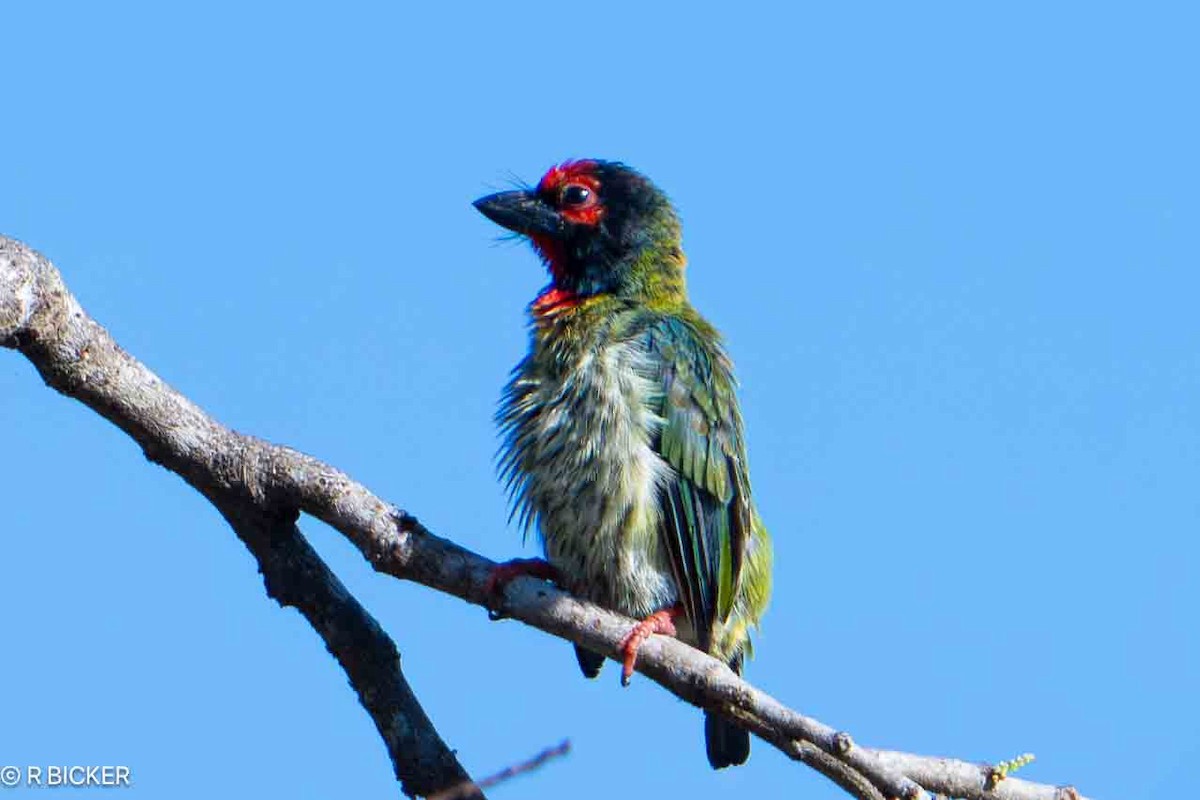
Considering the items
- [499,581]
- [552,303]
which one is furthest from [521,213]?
[499,581]

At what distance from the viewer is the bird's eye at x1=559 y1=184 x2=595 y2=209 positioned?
479 centimetres

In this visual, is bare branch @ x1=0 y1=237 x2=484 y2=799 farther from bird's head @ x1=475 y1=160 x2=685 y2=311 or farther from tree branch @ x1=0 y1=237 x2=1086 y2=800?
bird's head @ x1=475 y1=160 x2=685 y2=311

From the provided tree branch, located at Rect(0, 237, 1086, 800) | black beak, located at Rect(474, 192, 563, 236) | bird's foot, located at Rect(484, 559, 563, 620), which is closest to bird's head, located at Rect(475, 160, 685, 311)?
black beak, located at Rect(474, 192, 563, 236)

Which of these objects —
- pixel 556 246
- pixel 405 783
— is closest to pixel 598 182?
pixel 556 246

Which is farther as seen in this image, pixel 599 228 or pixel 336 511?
pixel 599 228

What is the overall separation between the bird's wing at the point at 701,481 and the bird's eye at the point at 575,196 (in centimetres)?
69

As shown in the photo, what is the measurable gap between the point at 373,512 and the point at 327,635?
11.9 inches

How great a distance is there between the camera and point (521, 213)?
4.78 meters

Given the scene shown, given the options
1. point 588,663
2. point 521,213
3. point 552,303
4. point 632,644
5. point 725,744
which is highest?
point 521,213

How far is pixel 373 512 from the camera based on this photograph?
327 cm

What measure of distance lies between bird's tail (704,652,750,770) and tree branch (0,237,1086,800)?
84cm

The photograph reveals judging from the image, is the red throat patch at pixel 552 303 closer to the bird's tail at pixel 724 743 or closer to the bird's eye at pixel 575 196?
the bird's eye at pixel 575 196

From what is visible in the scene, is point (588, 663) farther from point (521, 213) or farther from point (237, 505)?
point (521, 213)

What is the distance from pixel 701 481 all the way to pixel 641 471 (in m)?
0.21
